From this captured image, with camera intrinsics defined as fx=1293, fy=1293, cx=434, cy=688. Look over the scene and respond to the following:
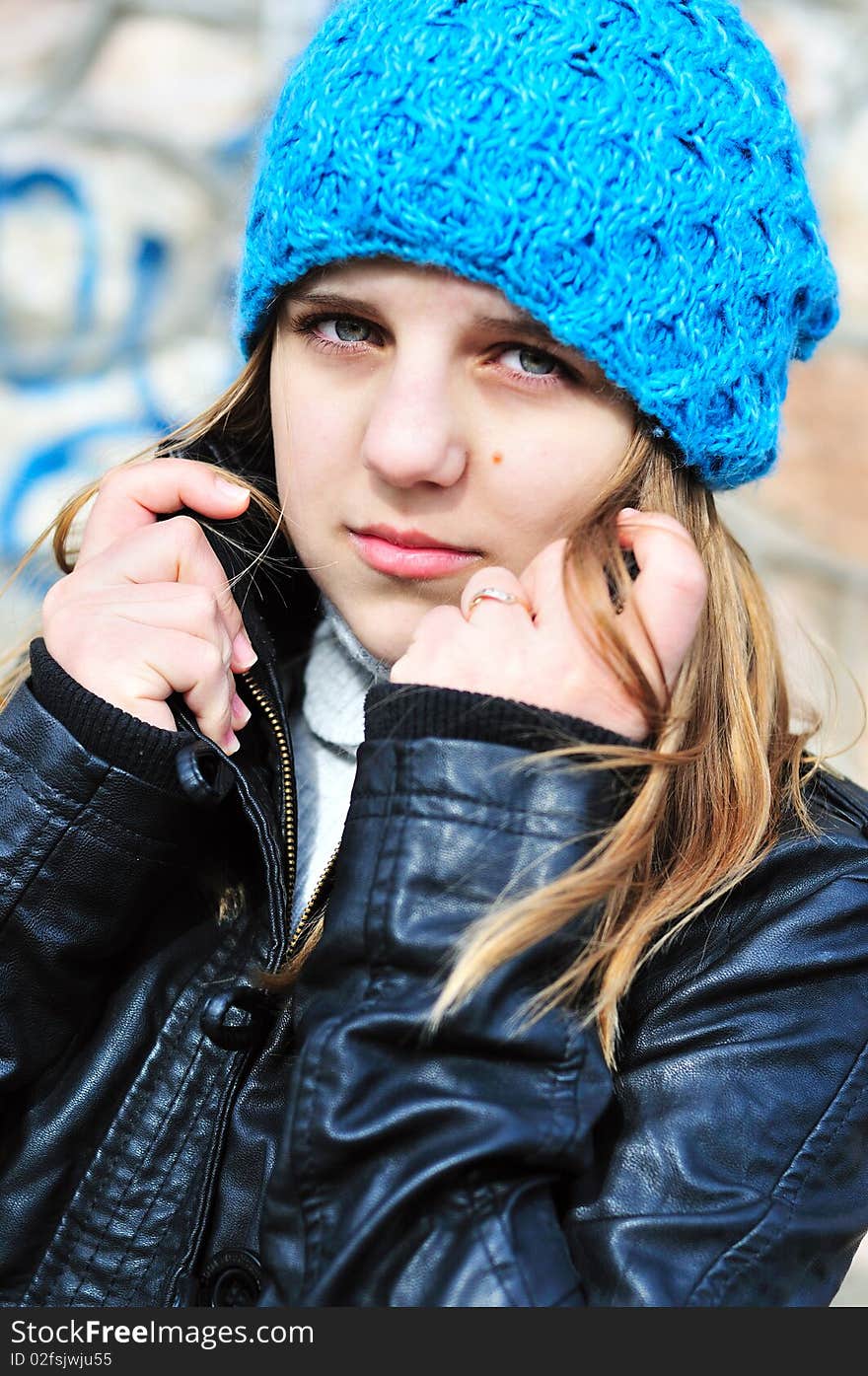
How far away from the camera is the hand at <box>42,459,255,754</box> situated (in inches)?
53.0

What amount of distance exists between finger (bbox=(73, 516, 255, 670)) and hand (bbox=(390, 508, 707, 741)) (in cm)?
31

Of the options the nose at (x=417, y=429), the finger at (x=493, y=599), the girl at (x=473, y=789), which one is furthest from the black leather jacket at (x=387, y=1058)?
the nose at (x=417, y=429)

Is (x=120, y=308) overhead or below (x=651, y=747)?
overhead

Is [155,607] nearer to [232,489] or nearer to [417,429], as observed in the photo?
[232,489]

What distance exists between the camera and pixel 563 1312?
1.06 meters

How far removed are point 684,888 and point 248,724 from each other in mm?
529

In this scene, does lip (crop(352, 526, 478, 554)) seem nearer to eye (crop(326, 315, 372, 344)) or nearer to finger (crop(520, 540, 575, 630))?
finger (crop(520, 540, 575, 630))

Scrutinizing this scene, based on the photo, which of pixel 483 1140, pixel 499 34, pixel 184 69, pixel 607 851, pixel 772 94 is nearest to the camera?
pixel 483 1140

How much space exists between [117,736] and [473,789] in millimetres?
385

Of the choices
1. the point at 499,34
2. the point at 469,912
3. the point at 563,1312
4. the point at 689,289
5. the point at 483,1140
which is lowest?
the point at 563,1312

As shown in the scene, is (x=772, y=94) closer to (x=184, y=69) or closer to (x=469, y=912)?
(x=469, y=912)

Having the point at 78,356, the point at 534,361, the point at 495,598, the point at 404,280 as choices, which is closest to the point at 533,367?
the point at 534,361

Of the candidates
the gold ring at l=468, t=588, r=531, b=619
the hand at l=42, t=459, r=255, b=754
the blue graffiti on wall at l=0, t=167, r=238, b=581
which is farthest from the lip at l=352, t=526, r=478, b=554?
the blue graffiti on wall at l=0, t=167, r=238, b=581

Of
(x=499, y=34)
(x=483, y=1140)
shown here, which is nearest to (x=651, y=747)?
(x=483, y=1140)
